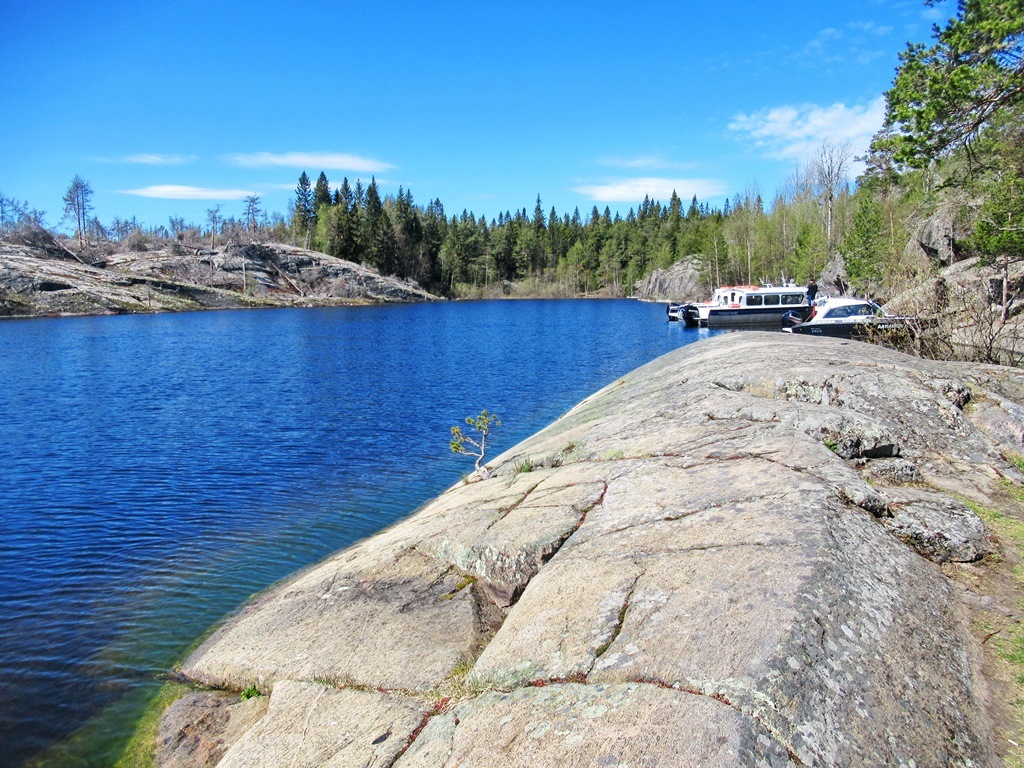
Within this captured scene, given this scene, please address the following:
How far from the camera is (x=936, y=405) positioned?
394 inches

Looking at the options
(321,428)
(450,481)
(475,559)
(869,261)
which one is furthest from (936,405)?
(869,261)

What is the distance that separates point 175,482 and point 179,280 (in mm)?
90976

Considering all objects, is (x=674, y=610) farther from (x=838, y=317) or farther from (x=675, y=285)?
(x=675, y=285)

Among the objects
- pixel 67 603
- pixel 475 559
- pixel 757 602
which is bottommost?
pixel 67 603

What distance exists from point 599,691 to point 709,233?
116121mm

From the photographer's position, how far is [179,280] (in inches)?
3728

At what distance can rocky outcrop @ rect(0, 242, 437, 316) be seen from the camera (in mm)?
74438

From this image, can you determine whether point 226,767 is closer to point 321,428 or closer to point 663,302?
point 321,428

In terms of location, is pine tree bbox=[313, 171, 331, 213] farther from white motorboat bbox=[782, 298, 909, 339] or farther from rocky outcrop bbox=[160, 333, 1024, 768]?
rocky outcrop bbox=[160, 333, 1024, 768]

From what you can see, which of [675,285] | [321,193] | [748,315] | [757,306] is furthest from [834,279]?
[321,193]

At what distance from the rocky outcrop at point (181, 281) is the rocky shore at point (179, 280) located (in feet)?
0.32

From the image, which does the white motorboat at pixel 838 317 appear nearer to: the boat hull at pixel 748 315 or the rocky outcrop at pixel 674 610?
the boat hull at pixel 748 315

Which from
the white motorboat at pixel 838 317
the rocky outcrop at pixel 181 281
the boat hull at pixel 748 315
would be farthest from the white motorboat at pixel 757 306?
the rocky outcrop at pixel 181 281

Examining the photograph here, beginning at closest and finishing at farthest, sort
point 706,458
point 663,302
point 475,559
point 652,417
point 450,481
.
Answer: point 475,559 → point 706,458 → point 652,417 → point 450,481 → point 663,302
